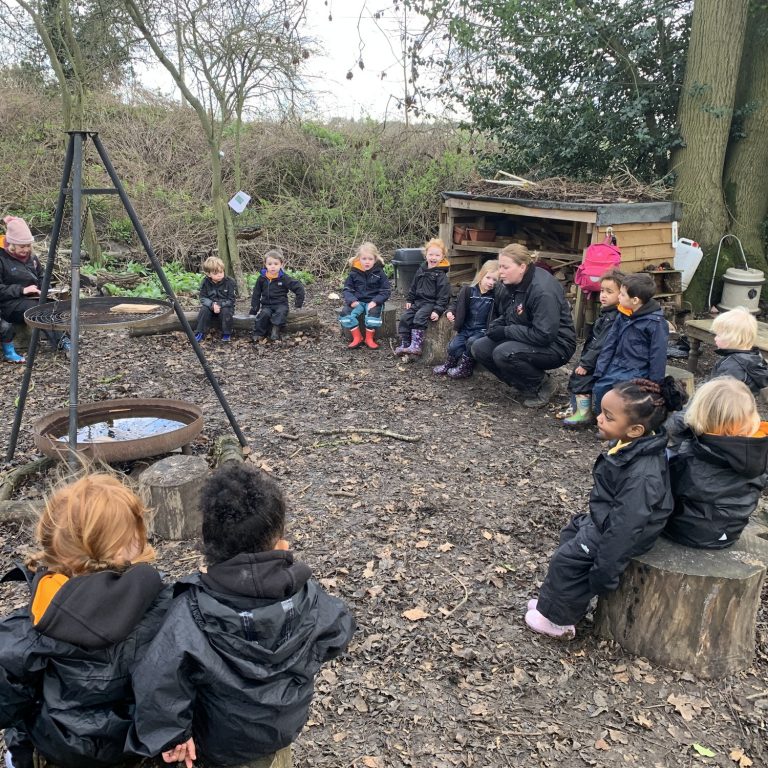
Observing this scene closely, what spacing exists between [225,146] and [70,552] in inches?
538

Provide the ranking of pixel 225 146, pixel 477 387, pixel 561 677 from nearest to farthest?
pixel 561 677 < pixel 477 387 < pixel 225 146

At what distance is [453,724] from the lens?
2.89m

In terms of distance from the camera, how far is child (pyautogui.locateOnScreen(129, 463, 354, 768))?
73.9 inches

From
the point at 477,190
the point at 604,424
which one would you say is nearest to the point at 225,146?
the point at 477,190

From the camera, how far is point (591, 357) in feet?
19.2

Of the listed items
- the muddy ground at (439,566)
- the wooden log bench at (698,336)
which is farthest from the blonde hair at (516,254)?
the wooden log bench at (698,336)

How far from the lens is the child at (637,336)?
5.35 m

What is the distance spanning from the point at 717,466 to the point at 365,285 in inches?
220

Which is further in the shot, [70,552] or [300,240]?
[300,240]

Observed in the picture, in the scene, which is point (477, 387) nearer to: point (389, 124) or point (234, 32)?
point (234, 32)

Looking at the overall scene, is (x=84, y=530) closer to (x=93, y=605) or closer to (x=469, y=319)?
(x=93, y=605)

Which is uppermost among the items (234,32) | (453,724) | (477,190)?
(234,32)

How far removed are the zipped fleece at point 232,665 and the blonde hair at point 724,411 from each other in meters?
1.93

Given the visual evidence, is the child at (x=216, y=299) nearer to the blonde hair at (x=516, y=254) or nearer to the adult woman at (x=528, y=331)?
the adult woman at (x=528, y=331)
